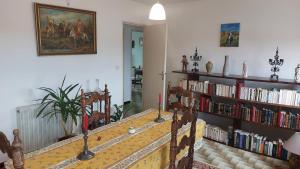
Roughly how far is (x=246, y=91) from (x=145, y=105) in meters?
2.19

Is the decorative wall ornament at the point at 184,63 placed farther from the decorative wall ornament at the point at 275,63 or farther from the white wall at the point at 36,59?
the decorative wall ornament at the point at 275,63

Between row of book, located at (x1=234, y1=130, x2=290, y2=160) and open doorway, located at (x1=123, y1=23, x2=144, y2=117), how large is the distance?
208 cm

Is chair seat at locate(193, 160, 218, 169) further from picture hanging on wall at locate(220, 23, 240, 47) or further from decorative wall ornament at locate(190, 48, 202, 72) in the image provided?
picture hanging on wall at locate(220, 23, 240, 47)

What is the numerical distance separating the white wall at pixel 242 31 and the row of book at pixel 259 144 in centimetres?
99

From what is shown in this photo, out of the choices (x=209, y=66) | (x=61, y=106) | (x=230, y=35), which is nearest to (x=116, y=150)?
(x=61, y=106)

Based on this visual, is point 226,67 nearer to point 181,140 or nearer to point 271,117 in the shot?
point 271,117

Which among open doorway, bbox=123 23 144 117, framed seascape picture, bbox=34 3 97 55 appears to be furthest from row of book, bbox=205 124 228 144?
framed seascape picture, bbox=34 3 97 55

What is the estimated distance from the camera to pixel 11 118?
9.05 feet

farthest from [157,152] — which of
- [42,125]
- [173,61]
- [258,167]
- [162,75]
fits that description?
[173,61]

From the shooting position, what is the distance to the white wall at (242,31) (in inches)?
125

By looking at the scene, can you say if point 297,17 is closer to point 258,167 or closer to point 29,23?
point 258,167

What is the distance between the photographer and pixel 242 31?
3578 mm

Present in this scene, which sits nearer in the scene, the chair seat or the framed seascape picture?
the chair seat

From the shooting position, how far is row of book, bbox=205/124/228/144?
139 inches
